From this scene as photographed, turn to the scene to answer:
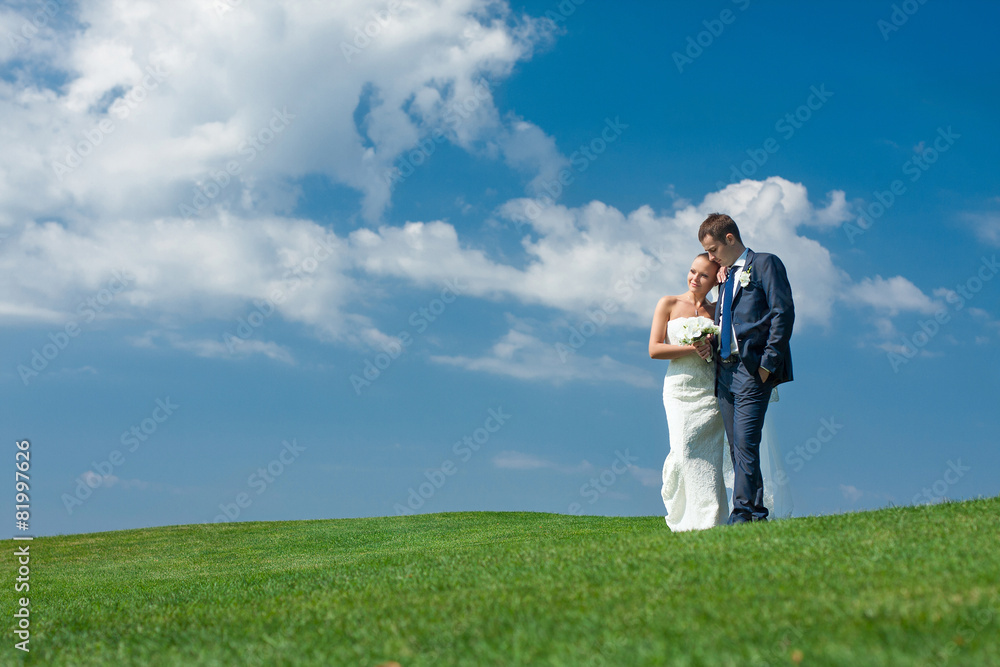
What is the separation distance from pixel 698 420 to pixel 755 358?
3.95 feet

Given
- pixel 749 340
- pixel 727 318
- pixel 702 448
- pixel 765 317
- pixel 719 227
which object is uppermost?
pixel 719 227

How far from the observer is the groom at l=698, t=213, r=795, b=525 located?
845 centimetres

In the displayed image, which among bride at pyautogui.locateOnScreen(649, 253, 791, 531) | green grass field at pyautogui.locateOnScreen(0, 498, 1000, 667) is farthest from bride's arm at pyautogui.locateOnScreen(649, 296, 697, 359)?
green grass field at pyautogui.locateOnScreen(0, 498, 1000, 667)

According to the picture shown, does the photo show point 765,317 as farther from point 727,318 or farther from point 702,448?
point 702,448

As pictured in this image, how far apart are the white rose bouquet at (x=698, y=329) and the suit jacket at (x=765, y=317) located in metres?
0.30

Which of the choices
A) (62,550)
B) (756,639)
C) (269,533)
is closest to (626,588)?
(756,639)

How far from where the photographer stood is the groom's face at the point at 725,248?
8.94 meters

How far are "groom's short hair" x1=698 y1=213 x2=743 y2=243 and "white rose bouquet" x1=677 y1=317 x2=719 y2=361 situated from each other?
0.97 meters

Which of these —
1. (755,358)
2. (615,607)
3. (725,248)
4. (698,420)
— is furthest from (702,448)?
(615,607)

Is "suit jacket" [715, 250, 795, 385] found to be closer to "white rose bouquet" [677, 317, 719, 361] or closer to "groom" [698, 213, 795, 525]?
"groom" [698, 213, 795, 525]

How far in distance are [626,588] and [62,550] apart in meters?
18.0

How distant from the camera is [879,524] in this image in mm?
7766

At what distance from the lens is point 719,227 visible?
8945mm

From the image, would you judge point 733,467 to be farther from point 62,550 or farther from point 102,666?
point 62,550
